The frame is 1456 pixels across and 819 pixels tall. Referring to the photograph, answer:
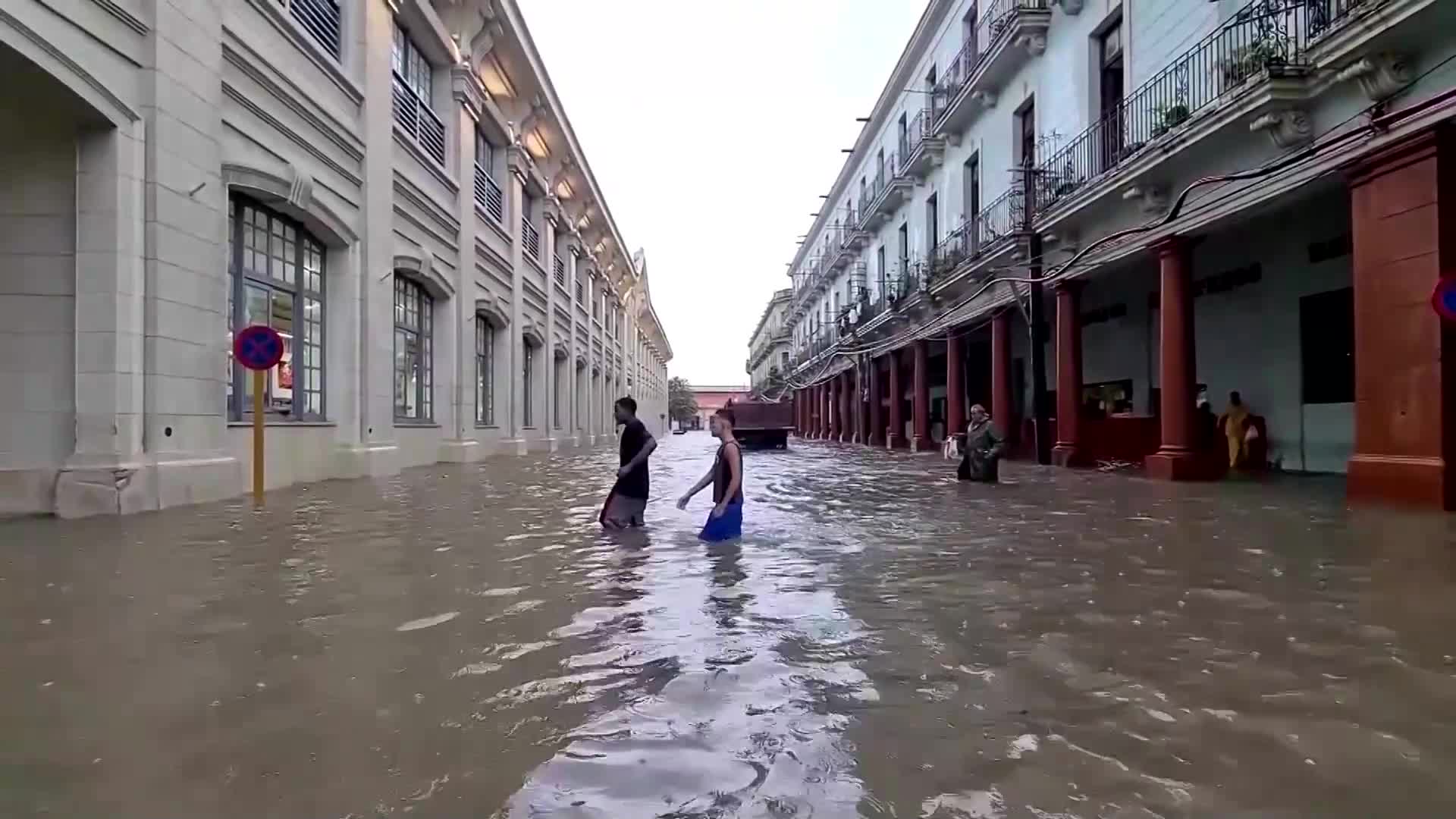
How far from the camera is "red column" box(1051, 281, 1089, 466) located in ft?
56.9

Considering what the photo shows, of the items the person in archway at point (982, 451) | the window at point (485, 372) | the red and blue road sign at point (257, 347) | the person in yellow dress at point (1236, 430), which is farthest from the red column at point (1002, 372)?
the red and blue road sign at point (257, 347)

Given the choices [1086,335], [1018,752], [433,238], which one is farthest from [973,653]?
[1086,335]

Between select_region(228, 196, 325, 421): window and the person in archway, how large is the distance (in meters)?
10.3

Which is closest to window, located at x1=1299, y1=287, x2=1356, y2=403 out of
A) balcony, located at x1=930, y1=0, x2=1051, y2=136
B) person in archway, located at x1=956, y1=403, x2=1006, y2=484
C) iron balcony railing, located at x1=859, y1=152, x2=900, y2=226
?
person in archway, located at x1=956, y1=403, x2=1006, y2=484

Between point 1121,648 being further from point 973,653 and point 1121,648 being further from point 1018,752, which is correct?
point 1018,752

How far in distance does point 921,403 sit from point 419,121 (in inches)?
665

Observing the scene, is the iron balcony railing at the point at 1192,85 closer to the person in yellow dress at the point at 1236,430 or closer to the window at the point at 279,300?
the person in yellow dress at the point at 1236,430

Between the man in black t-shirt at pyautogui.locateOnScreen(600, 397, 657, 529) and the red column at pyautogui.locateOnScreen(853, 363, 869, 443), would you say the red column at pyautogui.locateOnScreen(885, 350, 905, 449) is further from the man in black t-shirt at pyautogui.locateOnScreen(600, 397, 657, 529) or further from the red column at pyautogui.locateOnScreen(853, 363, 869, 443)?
the man in black t-shirt at pyautogui.locateOnScreen(600, 397, 657, 529)

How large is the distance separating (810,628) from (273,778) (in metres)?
2.58

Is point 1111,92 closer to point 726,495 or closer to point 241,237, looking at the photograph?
point 726,495

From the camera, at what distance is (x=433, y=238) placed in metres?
18.3

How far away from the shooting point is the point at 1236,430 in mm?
15555

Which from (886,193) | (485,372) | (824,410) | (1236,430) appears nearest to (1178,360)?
(1236,430)

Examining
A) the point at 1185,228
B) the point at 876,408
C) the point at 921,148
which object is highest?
the point at 921,148
